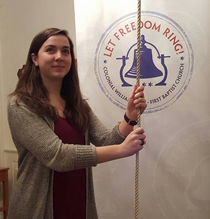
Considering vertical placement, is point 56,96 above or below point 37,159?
above

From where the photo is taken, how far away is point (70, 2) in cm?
253

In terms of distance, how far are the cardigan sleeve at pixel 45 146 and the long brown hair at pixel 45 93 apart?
5 cm

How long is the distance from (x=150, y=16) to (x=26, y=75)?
77 centimetres

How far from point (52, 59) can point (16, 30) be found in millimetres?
1857

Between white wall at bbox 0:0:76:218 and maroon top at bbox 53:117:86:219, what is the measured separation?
1462mm

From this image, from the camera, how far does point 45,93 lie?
1.31 meters

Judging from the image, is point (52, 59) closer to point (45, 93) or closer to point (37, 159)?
point (45, 93)

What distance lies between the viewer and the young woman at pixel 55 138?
44.3 inches

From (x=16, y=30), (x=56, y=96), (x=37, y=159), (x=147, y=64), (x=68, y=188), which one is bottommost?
(x=68, y=188)

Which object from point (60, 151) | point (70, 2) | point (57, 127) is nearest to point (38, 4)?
point (70, 2)

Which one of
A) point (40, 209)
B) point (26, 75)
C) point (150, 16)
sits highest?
point (150, 16)

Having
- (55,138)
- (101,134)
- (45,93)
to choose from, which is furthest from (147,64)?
(55,138)

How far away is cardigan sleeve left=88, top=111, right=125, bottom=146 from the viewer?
1.39 meters

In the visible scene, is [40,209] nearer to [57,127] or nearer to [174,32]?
[57,127]
